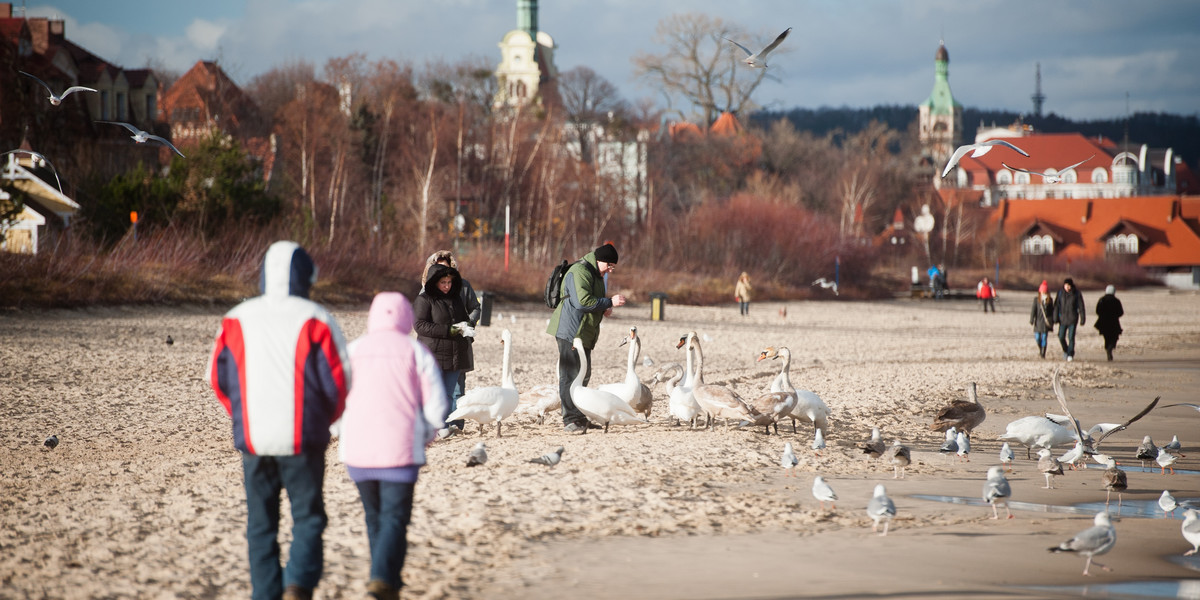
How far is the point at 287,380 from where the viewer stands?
4.67 meters

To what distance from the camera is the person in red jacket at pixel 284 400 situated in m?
4.65

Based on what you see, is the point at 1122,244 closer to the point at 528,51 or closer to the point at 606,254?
the point at 528,51

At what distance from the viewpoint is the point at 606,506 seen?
749 cm

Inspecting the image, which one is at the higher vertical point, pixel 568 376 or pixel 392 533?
pixel 568 376

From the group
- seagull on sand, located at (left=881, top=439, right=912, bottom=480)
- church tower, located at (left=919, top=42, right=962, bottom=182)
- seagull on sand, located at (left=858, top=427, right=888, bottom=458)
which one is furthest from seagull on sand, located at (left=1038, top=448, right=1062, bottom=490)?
church tower, located at (left=919, top=42, right=962, bottom=182)

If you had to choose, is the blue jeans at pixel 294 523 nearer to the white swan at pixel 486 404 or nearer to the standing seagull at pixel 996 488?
the standing seagull at pixel 996 488

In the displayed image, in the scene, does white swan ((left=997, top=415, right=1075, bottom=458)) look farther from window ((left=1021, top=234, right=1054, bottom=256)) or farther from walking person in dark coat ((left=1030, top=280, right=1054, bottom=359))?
window ((left=1021, top=234, right=1054, bottom=256))

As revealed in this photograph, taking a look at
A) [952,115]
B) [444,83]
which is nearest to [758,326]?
[444,83]

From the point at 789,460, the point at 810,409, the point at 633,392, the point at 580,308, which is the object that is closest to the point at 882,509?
the point at 789,460

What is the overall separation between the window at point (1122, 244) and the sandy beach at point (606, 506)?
69098mm

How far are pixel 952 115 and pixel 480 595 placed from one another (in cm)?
16377

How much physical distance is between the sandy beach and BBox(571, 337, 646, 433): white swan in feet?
0.77

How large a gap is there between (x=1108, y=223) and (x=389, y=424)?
8643 centimetres

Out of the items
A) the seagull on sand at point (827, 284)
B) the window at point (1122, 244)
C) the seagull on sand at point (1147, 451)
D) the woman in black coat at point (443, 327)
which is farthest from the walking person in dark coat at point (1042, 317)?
the window at point (1122, 244)
